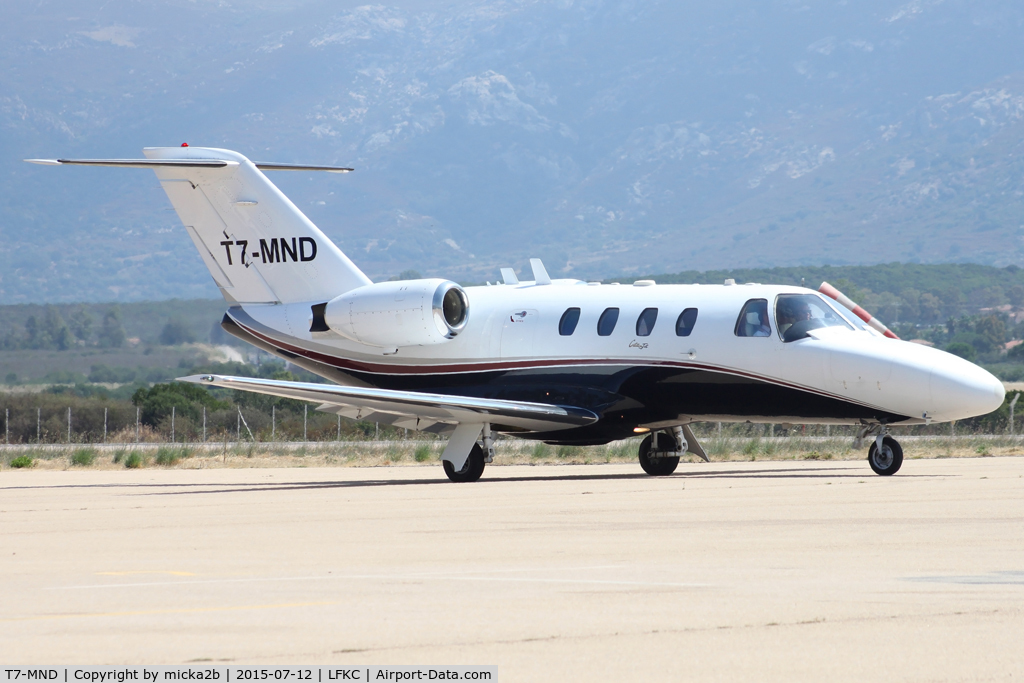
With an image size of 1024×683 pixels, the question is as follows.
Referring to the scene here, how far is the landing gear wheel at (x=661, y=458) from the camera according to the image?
23.1 m

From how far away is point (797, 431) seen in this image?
43.7 m

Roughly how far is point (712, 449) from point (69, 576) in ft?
70.9

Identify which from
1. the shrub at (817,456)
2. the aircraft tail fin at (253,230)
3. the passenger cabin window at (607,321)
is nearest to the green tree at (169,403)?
the aircraft tail fin at (253,230)

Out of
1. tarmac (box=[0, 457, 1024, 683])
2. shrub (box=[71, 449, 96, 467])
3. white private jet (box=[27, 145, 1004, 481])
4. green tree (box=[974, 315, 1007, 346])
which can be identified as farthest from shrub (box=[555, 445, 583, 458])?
green tree (box=[974, 315, 1007, 346])

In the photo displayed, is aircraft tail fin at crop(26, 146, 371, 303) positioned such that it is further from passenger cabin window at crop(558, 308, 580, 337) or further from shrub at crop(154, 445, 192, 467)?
shrub at crop(154, 445, 192, 467)

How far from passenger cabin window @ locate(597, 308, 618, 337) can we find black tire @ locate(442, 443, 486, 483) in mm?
2481

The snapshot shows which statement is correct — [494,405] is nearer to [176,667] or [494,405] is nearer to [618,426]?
[618,426]

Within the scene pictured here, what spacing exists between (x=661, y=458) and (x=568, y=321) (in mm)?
2615

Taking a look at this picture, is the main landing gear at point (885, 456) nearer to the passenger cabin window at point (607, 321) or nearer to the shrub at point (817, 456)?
the passenger cabin window at point (607, 321)

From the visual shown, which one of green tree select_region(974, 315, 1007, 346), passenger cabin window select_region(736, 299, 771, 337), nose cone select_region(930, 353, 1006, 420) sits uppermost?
green tree select_region(974, 315, 1007, 346)

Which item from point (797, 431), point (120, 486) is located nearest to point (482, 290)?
point (120, 486)

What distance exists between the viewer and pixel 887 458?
2036 centimetres

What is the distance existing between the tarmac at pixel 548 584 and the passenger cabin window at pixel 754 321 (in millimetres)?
3997

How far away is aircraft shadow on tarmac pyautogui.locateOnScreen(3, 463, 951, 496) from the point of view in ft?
67.3
